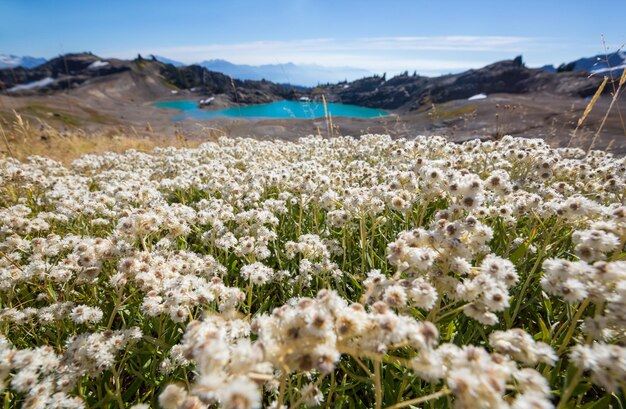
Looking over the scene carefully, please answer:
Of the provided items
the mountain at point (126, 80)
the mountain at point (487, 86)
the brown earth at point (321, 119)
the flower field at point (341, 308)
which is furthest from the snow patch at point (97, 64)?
the flower field at point (341, 308)

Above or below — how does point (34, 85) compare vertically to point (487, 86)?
above

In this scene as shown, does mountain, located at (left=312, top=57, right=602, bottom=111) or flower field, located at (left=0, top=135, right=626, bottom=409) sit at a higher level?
mountain, located at (left=312, top=57, right=602, bottom=111)

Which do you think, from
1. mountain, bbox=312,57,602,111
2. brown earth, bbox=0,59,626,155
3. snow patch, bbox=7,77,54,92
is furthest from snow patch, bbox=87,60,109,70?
mountain, bbox=312,57,602,111

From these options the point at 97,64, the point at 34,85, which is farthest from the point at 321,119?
the point at 97,64

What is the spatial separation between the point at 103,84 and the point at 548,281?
15667 cm

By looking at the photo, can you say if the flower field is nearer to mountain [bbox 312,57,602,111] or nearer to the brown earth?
the brown earth

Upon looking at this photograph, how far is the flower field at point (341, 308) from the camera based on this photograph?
149 centimetres

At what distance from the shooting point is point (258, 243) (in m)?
3.97

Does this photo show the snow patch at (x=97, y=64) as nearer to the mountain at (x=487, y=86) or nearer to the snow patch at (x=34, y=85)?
the snow patch at (x=34, y=85)

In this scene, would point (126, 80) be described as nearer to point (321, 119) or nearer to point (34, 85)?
point (34, 85)

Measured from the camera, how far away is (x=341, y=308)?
1688 millimetres

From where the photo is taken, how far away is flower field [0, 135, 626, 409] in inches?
58.5

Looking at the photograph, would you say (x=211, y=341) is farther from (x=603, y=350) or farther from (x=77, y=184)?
(x=77, y=184)

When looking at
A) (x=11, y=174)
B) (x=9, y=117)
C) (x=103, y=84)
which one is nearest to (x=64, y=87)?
(x=103, y=84)
